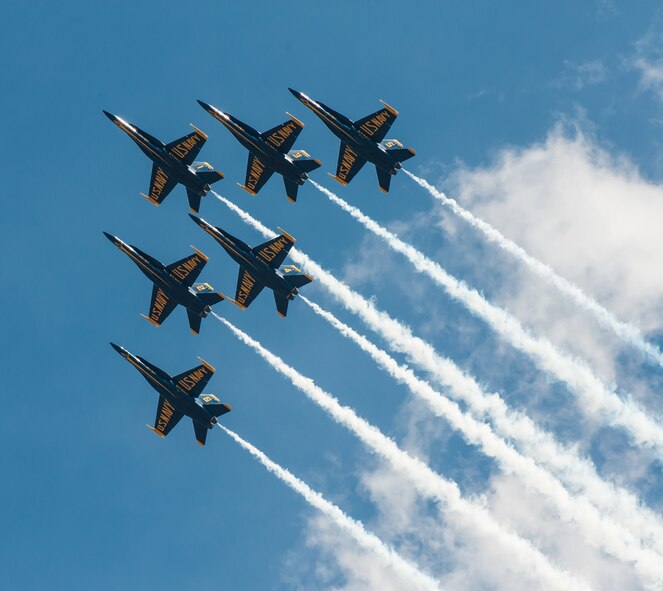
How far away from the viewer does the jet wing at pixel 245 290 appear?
122625 millimetres

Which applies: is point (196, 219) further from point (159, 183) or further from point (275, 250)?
point (275, 250)

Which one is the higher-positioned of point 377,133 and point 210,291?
point 377,133

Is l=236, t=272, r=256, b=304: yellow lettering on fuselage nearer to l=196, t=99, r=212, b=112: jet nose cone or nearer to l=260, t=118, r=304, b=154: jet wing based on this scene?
l=260, t=118, r=304, b=154: jet wing

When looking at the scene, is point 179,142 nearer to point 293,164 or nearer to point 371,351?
point 293,164

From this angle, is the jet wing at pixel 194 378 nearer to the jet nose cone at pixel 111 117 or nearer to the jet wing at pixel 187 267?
the jet wing at pixel 187 267

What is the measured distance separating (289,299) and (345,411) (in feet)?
40.9

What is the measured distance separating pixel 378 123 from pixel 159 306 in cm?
2921

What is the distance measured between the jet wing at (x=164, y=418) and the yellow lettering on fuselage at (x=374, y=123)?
33642 millimetres

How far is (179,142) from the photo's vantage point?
11919cm

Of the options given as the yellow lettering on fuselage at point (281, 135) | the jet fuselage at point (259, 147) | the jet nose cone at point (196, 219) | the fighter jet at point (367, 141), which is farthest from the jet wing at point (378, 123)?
the jet nose cone at point (196, 219)

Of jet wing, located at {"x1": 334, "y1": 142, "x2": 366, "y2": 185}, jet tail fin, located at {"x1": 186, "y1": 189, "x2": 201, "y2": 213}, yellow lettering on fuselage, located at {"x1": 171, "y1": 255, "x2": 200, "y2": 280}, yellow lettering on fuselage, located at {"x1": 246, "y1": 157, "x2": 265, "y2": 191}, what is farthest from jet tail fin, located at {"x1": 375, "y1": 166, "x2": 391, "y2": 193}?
yellow lettering on fuselage, located at {"x1": 171, "y1": 255, "x2": 200, "y2": 280}

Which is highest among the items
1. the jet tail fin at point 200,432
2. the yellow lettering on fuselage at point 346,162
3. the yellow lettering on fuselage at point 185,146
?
the yellow lettering on fuselage at point 346,162

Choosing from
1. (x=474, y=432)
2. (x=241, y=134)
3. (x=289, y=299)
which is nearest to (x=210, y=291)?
(x=289, y=299)

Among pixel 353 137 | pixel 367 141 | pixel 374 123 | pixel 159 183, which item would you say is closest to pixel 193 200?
pixel 159 183
